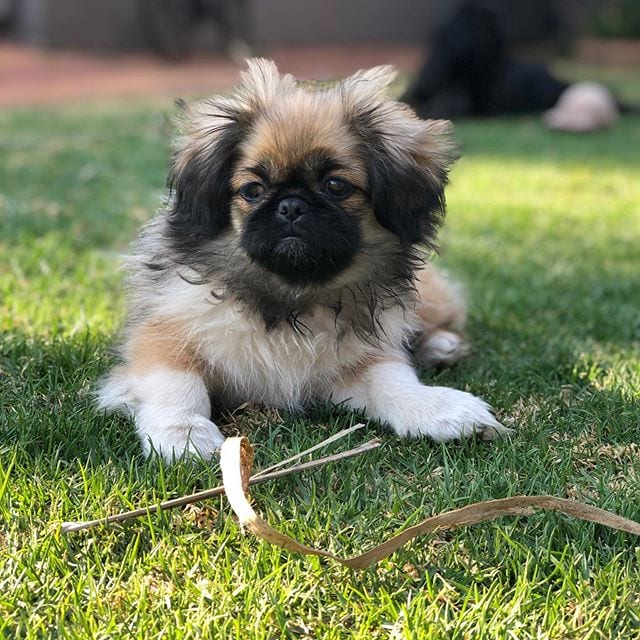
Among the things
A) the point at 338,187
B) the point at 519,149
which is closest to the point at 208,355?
the point at 338,187

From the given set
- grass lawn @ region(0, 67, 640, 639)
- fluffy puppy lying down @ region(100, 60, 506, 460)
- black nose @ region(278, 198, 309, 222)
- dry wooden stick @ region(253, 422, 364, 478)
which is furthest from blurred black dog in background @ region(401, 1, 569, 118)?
dry wooden stick @ region(253, 422, 364, 478)

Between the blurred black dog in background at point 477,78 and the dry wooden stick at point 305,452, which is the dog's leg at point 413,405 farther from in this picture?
the blurred black dog in background at point 477,78

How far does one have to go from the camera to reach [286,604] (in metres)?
1.92

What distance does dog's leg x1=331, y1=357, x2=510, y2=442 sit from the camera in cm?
262

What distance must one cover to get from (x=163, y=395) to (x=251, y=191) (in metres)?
0.69

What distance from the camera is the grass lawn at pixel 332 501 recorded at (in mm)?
1896

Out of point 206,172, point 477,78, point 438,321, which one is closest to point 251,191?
point 206,172

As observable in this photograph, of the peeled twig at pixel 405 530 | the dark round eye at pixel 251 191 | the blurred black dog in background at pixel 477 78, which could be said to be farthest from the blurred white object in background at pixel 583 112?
the peeled twig at pixel 405 530

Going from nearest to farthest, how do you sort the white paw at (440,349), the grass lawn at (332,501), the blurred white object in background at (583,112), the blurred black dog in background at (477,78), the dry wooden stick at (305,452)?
1. the grass lawn at (332,501)
2. the dry wooden stick at (305,452)
3. the white paw at (440,349)
4. the blurred white object in background at (583,112)
5. the blurred black dog in background at (477,78)

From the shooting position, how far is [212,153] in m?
2.78

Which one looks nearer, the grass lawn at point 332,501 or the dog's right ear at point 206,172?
the grass lawn at point 332,501

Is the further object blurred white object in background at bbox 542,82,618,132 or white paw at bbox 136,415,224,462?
blurred white object in background at bbox 542,82,618,132

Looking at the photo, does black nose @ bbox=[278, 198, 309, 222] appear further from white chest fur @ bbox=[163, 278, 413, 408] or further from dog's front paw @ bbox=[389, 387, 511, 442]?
dog's front paw @ bbox=[389, 387, 511, 442]

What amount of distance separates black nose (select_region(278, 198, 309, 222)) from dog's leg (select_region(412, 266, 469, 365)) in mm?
790
